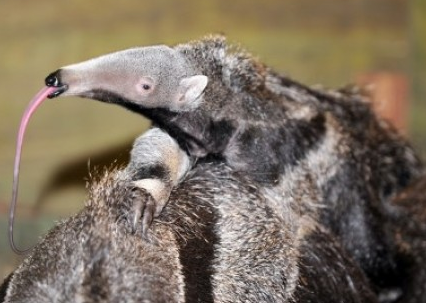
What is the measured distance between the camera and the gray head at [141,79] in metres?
2.64

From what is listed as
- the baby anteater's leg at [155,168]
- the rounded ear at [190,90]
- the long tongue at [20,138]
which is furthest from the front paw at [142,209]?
the rounded ear at [190,90]

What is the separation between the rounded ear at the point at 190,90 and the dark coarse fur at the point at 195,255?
22cm

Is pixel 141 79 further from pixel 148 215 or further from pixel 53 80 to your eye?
pixel 148 215

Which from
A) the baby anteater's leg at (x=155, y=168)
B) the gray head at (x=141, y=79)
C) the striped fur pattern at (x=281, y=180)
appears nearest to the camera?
the baby anteater's leg at (x=155, y=168)

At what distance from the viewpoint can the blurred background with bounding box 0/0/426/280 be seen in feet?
14.4

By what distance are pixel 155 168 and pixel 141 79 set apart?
35cm

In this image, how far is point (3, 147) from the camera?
4.33m

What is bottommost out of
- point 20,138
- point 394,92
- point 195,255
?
point 195,255

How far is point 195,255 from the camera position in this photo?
219 centimetres

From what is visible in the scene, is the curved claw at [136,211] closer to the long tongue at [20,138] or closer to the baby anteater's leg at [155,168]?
the baby anteater's leg at [155,168]

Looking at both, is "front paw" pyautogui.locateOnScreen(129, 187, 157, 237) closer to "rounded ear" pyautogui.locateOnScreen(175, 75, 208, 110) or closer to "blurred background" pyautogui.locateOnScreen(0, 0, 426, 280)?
"rounded ear" pyautogui.locateOnScreen(175, 75, 208, 110)

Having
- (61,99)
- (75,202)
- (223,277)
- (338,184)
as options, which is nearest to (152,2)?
(61,99)

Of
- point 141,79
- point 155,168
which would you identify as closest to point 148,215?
point 155,168

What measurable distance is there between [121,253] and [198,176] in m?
0.76
